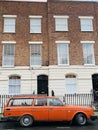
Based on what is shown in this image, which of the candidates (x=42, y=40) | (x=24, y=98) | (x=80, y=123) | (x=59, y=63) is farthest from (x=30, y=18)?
(x=80, y=123)

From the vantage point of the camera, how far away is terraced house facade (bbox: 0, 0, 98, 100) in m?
23.1

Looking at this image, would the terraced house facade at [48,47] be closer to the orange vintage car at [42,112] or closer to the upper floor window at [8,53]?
the upper floor window at [8,53]

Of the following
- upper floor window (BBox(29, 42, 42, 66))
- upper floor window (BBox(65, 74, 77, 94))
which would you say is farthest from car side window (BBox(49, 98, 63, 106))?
upper floor window (BBox(29, 42, 42, 66))

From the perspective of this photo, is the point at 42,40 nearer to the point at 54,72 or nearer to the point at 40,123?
the point at 54,72

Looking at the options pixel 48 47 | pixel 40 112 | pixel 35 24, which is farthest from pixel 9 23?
pixel 40 112

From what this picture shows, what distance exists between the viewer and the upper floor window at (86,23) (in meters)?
24.7

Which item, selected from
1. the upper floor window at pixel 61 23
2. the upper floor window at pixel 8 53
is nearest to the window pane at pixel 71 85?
the upper floor window at pixel 61 23

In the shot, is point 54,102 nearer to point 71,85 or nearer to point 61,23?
point 71,85

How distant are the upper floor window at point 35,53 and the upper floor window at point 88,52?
4.91 metres

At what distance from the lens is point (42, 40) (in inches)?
950

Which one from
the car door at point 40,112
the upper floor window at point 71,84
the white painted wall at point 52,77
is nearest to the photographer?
the car door at point 40,112

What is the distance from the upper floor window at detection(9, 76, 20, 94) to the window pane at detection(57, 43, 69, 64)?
5038 millimetres

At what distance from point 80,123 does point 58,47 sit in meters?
12.6

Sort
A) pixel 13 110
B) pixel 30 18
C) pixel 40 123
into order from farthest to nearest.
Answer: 1. pixel 30 18
2. pixel 40 123
3. pixel 13 110
